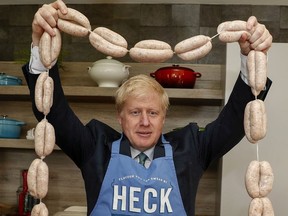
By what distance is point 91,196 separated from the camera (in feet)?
4.16

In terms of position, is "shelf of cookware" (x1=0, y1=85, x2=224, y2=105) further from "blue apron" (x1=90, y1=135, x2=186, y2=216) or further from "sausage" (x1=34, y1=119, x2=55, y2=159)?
"sausage" (x1=34, y1=119, x2=55, y2=159)

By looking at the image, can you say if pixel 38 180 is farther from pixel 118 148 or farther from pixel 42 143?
pixel 118 148

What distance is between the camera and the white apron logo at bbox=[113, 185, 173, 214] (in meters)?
1.21

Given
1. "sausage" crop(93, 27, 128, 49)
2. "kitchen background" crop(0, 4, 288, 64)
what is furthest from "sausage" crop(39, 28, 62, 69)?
"kitchen background" crop(0, 4, 288, 64)

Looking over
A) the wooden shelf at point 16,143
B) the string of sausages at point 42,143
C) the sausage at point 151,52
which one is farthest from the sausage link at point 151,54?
the wooden shelf at point 16,143

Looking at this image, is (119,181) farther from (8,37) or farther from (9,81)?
(8,37)

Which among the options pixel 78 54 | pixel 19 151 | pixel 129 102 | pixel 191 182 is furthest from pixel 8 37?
pixel 191 182

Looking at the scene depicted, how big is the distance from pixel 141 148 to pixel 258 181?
38cm

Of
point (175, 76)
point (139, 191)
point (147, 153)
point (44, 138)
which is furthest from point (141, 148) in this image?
point (175, 76)

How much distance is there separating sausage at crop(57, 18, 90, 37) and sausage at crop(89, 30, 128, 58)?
0.02m

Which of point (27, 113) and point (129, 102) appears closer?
point (129, 102)

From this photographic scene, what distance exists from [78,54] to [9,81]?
0.48 meters

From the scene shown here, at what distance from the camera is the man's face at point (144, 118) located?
1271mm

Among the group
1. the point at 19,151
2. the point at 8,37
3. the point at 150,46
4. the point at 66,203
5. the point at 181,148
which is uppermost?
the point at 8,37
